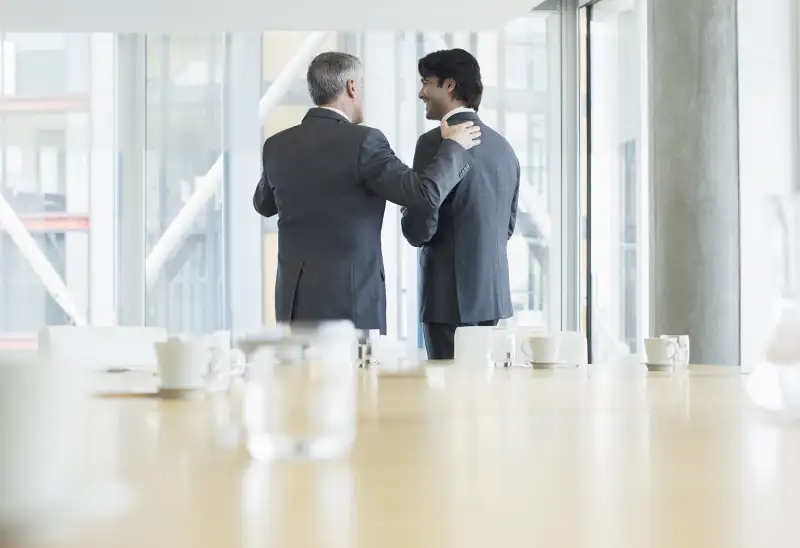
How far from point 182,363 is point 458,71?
7.74 feet

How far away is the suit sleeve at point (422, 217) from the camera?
335 cm

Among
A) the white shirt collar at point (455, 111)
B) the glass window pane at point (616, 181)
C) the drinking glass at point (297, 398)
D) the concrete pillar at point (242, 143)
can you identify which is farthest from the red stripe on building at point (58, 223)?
the drinking glass at point (297, 398)

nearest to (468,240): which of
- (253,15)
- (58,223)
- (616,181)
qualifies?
(253,15)

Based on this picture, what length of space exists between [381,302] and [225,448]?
8.34ft

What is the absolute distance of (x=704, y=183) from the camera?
4512mm

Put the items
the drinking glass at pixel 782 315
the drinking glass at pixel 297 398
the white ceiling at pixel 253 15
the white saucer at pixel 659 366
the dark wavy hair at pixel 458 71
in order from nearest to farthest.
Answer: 1. the drinking glass at pixel 297 398
2. the drinking glass at pixel 782 315
3. the white saucer at pixel 659 366
4. the dark wavy hair at pixel 458 71
5. the white ceiling at pixel 253 15

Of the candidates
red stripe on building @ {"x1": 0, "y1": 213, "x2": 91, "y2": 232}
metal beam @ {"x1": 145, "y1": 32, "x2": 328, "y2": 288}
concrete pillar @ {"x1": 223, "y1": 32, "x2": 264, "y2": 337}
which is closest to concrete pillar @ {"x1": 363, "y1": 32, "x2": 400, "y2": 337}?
metal beam @ {"x1": 145, "y1": 32, "x2": 328, "y2": 288}

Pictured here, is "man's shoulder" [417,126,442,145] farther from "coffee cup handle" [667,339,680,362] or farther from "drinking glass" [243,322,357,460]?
"drinking glass" [243,322,357,460]

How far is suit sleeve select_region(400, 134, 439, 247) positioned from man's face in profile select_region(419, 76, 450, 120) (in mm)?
122

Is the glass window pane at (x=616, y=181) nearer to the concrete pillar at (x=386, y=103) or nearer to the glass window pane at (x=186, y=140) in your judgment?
the concrete pillar at (x=386, y=103)

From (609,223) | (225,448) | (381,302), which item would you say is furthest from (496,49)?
(225,448)

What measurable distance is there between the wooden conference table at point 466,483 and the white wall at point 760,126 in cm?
367

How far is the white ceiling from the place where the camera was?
5.26 meters

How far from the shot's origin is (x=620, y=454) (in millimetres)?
807
